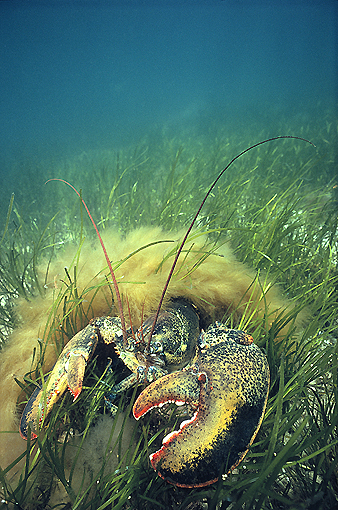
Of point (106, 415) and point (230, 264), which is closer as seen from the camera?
point (106, 415)

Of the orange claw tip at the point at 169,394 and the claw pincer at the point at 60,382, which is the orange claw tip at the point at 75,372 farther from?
the orange claw tip at the point at 169,394

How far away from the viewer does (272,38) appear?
5438 cm

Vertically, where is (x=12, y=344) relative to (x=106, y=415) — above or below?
below

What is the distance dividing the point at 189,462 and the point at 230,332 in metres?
0.46

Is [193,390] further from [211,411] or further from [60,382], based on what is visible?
[60,382]

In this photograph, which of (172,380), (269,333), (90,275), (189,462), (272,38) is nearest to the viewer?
(189,462)

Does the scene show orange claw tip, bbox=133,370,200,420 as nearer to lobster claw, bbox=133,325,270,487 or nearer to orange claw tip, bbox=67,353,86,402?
lobster claw, bbox=133,325,270,487

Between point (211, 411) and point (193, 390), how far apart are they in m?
0.08

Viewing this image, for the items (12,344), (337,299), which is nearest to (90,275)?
(12,344)

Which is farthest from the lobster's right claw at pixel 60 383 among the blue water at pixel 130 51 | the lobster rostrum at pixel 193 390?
the blue water at pixel 130 51

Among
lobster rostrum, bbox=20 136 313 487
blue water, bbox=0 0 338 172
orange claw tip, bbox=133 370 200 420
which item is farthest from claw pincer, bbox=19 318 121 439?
blue water, bbox=0 0 338 172

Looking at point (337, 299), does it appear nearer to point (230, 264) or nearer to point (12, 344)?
point (230, 264)

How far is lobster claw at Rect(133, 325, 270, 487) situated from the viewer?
2.34ft

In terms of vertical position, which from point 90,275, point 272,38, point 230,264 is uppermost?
point 272,38
